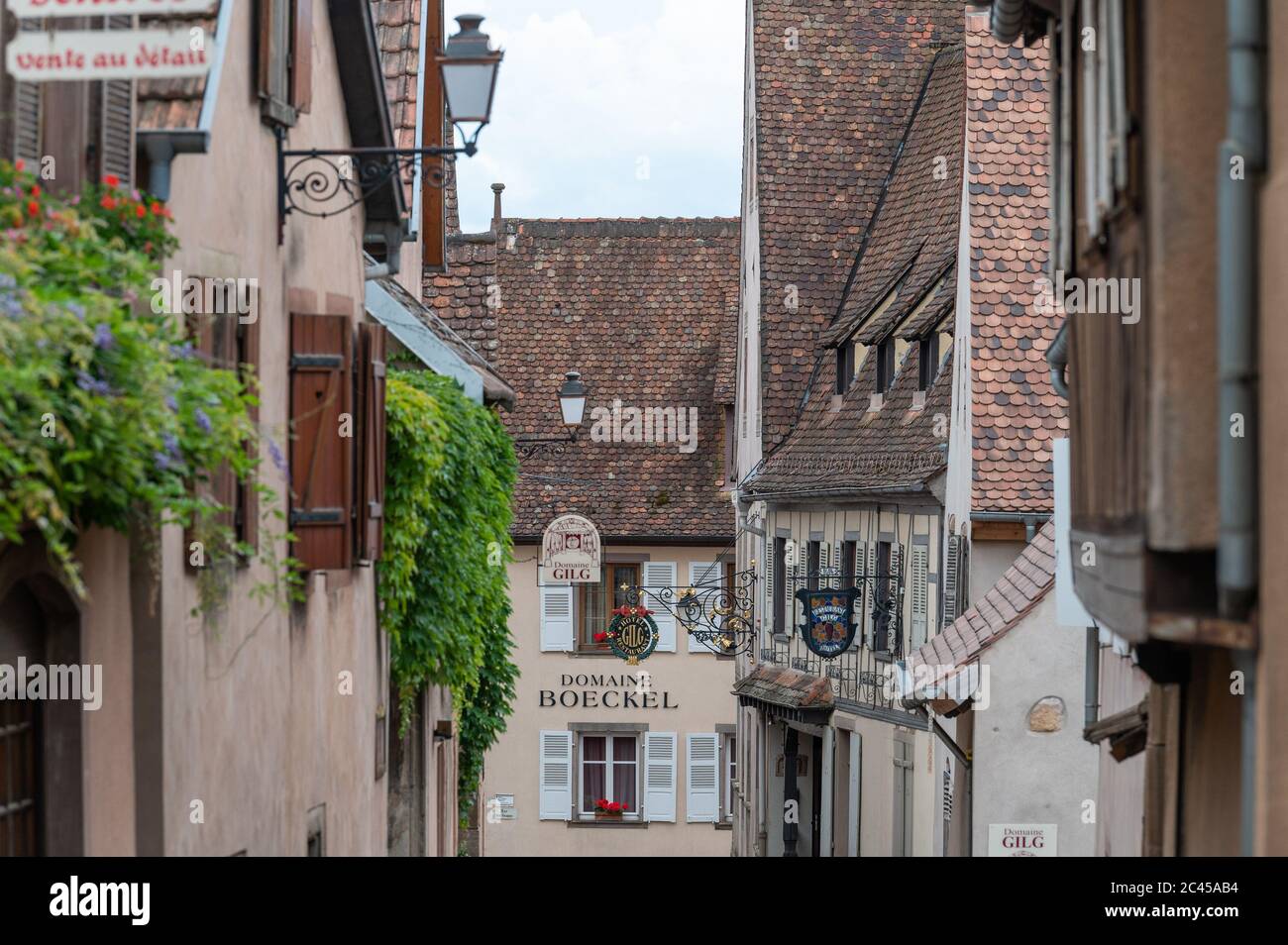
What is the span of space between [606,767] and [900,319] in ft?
41.7

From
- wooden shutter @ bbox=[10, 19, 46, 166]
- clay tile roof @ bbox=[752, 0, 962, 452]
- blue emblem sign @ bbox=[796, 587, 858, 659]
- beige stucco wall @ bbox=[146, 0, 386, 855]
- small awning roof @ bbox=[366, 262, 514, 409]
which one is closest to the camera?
wooden shutter @ bbox=[10, 19, 46, 166]

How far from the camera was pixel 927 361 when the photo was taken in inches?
886

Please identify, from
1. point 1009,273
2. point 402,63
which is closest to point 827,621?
point 1009,273

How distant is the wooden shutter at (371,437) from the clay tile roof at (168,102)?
3.20 meters

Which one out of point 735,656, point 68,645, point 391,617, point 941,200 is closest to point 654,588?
point 735,656

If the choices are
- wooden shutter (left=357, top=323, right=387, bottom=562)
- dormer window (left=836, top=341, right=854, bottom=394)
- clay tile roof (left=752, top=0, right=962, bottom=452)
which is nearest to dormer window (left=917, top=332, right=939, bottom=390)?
dormer window (left=836, top=341, right=854, bottom=394)

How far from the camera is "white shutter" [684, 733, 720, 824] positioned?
111 feet

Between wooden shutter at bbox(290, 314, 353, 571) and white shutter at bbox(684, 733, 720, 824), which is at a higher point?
wooden shutter at bbox(290, 314, 353, 571)

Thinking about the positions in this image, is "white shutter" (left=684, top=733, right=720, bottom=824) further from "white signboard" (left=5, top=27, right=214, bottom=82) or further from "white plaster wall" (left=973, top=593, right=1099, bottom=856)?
"white signboard" (left=5, top=27, right=214, bottom=82)

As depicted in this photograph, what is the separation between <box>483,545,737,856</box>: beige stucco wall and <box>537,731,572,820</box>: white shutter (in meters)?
0.11

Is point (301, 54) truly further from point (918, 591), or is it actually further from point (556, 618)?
point (556, 618)

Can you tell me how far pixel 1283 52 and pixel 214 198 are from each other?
17.0ft

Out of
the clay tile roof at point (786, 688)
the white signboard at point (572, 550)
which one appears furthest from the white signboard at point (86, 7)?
the white signboard at point (572, 550)

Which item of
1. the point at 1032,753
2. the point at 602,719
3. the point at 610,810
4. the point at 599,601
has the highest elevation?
the point at 1032,753
